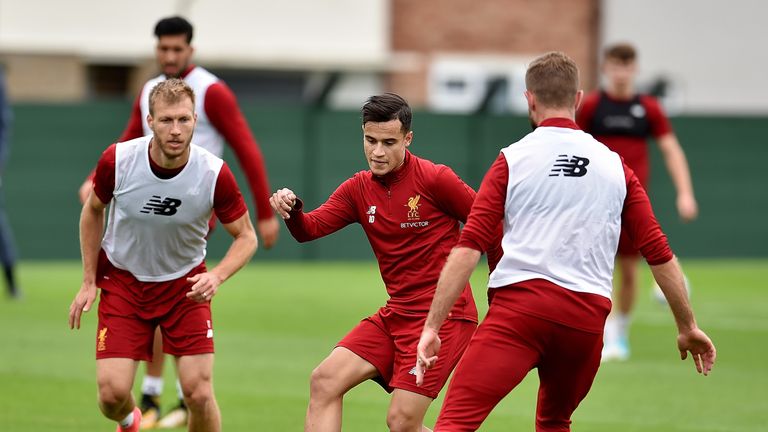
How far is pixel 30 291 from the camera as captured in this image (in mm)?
16578

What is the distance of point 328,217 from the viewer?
6.98m

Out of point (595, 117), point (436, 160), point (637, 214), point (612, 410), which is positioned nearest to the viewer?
point (637, 214)

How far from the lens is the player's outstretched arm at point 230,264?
680 centimetres

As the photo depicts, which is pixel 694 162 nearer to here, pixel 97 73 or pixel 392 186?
pixel 97 73

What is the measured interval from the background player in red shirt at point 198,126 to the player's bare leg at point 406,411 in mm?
2331

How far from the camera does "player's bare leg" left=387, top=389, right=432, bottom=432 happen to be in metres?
6.51

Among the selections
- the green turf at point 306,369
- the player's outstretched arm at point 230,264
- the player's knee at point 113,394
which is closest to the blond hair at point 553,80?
the player's outstretched arm at point 230,264

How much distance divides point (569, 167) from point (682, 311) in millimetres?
802

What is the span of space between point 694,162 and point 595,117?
12.6 m

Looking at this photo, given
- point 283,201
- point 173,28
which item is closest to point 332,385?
point 283,201

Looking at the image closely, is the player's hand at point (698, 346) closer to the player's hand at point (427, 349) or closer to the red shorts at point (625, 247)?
the player's hand at point (427, 349)

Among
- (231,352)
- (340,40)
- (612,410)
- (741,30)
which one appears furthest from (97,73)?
(612,410)

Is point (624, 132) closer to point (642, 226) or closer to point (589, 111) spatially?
point (589, 111)

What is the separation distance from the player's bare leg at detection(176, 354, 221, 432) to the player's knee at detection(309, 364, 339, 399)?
73 centimetres
